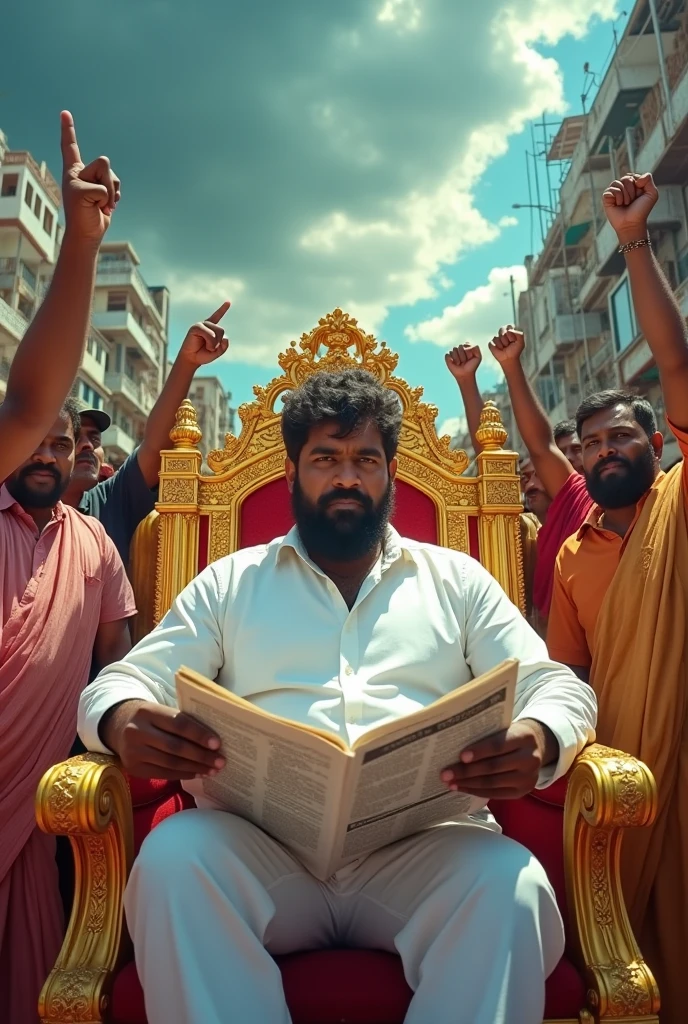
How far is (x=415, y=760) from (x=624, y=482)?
1.65m

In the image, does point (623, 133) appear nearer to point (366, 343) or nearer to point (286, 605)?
point (366, 343)

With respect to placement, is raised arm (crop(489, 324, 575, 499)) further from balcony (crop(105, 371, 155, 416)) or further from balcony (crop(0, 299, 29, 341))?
balcony (crop(105, 371, 155, 416))

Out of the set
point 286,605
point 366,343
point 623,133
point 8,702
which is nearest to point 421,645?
point 286,605

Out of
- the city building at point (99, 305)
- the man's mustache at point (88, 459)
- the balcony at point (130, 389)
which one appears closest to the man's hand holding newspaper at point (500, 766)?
the man's mustache at point (88, 459)

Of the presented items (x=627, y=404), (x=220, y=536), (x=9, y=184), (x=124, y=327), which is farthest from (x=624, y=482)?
(x=124, y=327)

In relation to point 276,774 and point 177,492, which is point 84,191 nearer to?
point 276,774

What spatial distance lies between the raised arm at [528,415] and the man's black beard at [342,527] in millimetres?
1248

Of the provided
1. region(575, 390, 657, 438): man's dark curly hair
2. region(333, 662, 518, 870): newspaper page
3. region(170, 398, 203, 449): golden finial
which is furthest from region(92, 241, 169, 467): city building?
region(333, 662, 518, 870): newspaper page

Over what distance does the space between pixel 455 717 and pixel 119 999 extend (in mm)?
878

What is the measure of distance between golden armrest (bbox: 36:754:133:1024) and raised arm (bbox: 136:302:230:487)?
65.0 inches

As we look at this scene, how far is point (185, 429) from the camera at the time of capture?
9.34 ft

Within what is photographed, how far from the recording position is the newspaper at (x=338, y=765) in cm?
111

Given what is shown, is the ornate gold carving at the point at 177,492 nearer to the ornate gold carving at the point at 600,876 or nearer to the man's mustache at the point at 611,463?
the man's mustache at the point at 611,463

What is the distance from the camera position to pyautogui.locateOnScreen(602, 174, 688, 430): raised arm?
6.68 ft
